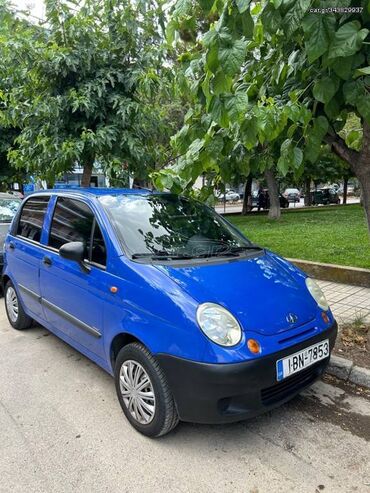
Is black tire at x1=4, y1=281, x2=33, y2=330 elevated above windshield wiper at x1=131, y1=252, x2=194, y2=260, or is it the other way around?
windshield wiper at x1=131, y1=252, x2=194, y2=260

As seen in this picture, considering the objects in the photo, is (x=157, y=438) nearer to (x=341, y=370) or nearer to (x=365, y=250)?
(x=341, y=370)

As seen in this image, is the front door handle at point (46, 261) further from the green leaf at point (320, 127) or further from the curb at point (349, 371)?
the curb at point (349, 371)

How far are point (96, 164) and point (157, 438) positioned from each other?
214 inches

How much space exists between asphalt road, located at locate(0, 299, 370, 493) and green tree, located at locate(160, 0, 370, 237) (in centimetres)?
183

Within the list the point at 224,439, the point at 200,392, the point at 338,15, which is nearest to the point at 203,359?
the point at 200,392

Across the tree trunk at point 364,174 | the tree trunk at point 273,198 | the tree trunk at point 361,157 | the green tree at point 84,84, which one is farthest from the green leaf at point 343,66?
the tree trunk at point 273,198

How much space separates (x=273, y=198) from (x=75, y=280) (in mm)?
13780

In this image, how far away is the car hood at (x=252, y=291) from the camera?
2.54 m

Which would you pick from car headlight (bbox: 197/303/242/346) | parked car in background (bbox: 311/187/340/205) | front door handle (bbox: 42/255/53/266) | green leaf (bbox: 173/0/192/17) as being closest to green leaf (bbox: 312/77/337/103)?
green leaf (bbox: 173/0/192/17)

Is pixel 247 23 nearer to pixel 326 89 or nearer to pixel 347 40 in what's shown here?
pixel 347 40

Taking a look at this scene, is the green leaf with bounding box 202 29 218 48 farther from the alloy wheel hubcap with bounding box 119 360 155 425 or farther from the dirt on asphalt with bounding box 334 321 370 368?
the dirt on asphalt with bounding box 334 321 370 368

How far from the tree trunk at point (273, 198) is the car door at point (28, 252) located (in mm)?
12290

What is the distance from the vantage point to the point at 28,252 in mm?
4203

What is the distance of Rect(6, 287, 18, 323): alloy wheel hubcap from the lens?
474 cm
